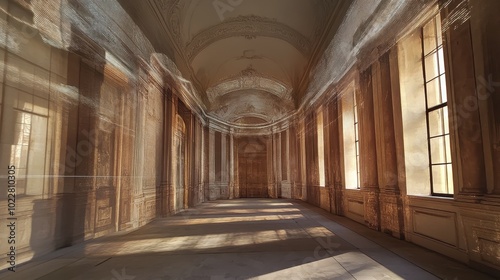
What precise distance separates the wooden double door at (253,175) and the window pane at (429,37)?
1536 cm

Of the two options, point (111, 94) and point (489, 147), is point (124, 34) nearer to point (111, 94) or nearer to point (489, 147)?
point (111, 94)

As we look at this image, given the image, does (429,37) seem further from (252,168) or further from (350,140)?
(252,168)

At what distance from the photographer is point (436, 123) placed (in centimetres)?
508

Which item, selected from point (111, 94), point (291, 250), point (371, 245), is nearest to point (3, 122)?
point (111, 94)

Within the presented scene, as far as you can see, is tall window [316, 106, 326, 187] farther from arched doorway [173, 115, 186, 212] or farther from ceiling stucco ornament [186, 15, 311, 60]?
arched doorway [173, 115, 186, 212]

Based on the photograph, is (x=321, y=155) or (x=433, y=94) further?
Answer: (x=321, y=155)

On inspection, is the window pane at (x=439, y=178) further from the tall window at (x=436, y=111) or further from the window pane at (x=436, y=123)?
the window pane at (x=436, y=123)

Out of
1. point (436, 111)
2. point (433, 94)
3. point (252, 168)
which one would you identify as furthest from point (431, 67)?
point (252, 168)

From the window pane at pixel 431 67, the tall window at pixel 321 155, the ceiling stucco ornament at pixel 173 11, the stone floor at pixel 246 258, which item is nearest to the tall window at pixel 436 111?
the window pane at pixel 431 67

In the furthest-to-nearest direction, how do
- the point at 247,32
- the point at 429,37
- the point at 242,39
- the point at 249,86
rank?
the point at 249,86
the point at 242,39
the point at 247,32
the point at 429,37

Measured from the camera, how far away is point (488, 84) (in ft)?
11.2

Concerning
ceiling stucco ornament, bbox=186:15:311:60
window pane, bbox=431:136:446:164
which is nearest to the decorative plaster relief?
ceiling stucco ornament, bbox=186:15:311:60

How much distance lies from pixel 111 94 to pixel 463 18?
5.90 metres

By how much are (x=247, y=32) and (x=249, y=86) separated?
239 inches
